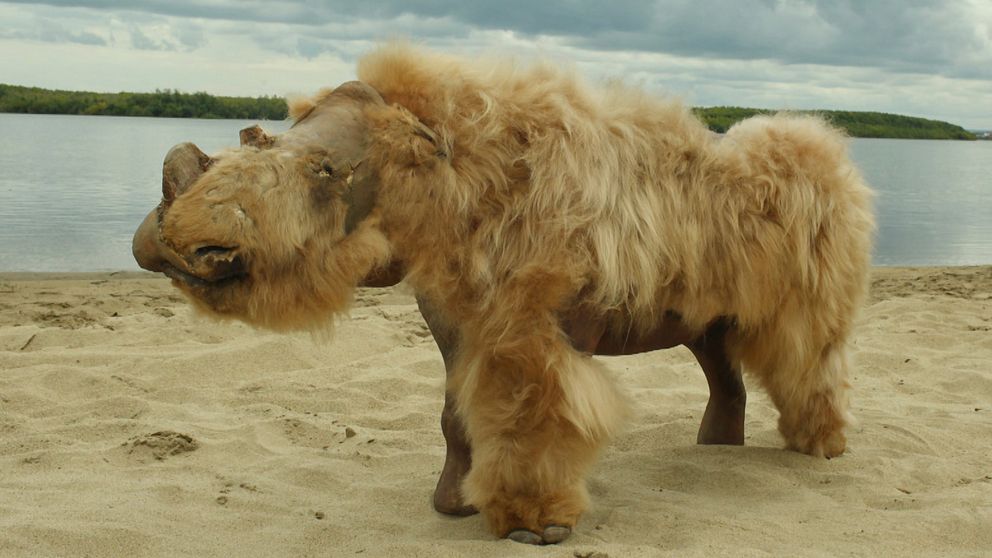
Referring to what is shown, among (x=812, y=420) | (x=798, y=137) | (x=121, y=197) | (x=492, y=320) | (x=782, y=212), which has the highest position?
(x=798, y=137)

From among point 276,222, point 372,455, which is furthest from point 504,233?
point 372,455

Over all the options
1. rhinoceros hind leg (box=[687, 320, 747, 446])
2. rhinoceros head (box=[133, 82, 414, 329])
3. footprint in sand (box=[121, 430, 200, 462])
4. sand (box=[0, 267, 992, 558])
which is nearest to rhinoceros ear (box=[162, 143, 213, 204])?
rhinoceros head (box=[133, 82, 414, 329])

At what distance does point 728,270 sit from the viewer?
3.72 m

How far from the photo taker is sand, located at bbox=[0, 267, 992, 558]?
140 inches

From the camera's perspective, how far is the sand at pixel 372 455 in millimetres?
3555

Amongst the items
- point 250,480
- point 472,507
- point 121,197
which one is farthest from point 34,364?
point 121,197

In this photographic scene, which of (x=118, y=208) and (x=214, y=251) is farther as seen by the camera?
(x=118, y=208)

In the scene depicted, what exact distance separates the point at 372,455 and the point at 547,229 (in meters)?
1.84

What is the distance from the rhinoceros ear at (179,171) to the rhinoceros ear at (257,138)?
18 centimetres

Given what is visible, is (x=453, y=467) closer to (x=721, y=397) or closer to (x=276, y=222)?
(x=276, y=222)

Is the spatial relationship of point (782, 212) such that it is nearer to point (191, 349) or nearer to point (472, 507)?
point (472, 507)

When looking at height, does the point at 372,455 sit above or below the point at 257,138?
below

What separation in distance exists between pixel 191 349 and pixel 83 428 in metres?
1.63

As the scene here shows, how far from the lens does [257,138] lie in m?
3.21
